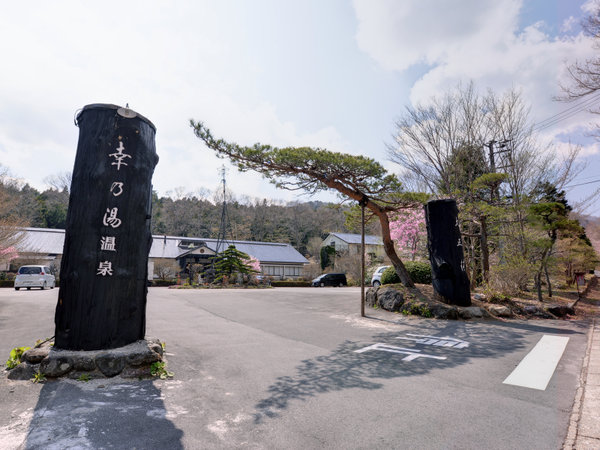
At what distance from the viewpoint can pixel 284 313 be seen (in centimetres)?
951

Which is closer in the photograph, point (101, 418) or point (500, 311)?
point (101, 418)

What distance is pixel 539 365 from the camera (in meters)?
4.68

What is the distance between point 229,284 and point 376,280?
9851mm

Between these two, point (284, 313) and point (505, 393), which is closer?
point (505, 393)

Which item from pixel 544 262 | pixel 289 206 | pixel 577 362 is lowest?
pixel 577 362

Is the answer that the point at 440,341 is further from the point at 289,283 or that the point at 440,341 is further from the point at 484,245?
the point at 289,283

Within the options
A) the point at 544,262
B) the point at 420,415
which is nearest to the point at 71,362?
the point at 420,415

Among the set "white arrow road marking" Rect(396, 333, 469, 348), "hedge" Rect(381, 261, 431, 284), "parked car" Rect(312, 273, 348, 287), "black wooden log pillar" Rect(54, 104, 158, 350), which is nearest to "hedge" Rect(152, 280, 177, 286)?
"parked car" Rect(312, 273, 348, 287)

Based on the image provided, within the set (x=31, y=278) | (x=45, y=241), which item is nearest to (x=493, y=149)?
(x=31, y=278)

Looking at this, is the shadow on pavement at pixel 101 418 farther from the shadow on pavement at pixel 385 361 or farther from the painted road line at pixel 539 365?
the painted road line at pixel 539 365

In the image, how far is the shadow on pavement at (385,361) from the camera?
3.51 m

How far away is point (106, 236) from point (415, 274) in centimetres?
1093

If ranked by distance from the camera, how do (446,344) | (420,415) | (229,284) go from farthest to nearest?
(229,284), (446,344), (420,415)

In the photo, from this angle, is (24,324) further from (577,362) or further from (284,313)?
(577,362)
